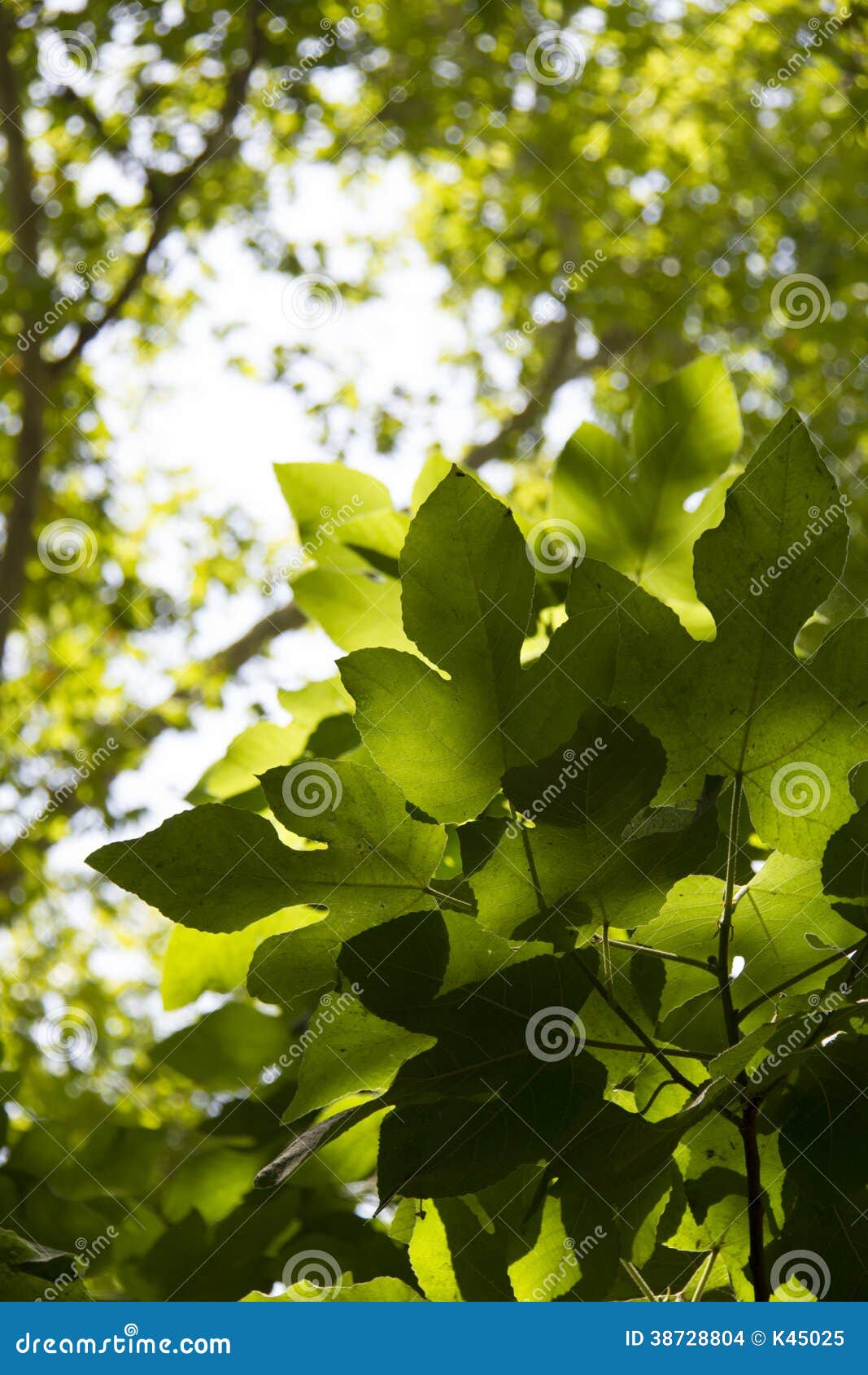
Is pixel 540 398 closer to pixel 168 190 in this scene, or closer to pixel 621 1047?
pixel 168 190

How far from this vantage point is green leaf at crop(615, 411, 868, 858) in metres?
0.32

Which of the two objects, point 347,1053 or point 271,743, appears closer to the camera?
point 347,1053

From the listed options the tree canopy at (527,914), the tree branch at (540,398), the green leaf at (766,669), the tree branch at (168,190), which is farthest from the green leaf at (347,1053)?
the tree branch at (540,398)

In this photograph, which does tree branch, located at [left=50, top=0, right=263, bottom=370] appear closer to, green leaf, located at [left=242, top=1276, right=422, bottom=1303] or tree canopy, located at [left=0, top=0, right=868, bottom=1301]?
tree canopy, located at [left=0, top=0, right=868, bottom=1301]

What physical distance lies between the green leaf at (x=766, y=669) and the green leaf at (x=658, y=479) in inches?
7.1

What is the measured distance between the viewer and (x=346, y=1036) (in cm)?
34

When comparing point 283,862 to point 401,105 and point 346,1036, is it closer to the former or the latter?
point 346,1036

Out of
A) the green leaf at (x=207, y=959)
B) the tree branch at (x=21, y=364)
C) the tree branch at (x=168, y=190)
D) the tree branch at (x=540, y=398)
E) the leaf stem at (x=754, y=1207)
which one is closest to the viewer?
the leaf stem at (x=754, y=1207)

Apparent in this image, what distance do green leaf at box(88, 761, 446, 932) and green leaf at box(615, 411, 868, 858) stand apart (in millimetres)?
82

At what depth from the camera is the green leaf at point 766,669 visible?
0.32 meters

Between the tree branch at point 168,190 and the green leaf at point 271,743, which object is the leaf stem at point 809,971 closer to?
the green leaf at point 271,743

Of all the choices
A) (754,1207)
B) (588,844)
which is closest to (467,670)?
(588,844)

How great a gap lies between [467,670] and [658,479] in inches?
8.7

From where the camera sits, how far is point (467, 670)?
340mm
